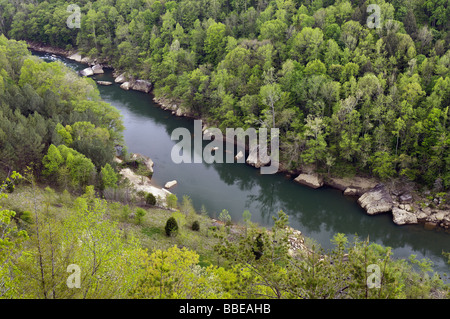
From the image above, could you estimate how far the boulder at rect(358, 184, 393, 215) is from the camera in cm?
4416

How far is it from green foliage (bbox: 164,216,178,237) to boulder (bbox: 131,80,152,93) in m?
52.8

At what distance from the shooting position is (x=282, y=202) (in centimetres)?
4844

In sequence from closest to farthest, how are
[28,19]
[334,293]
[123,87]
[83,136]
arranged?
[334,293], [83,136], [123,87], [28,19]

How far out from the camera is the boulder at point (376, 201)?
4416cm

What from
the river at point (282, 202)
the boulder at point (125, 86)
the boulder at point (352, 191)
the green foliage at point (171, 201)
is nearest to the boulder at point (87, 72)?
the boulder at point (125, 86)

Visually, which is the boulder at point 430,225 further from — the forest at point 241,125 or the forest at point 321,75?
the forest at point 241,125

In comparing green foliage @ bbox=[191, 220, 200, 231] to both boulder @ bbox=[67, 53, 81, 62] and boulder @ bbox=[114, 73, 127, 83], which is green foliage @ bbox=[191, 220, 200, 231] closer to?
boulder @ bbox=[114, 73, 127, 83]

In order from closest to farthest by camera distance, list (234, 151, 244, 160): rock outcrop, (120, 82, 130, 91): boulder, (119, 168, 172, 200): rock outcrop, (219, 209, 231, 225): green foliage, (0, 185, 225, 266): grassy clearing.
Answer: (0, 185, 225, 266): grassy clearing → (219, 209, 231, 225): green foliage → (119, 168, 172, 200): rock outcrop → (234, 151, 244, 160): rock outcrop → (120, 82, 130, 91): boulder

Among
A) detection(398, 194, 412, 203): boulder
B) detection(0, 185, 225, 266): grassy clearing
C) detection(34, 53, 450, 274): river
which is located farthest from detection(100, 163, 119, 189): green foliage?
detection(398, 194, 412, 203): boulder

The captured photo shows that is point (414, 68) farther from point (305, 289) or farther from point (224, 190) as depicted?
point (305, 289)

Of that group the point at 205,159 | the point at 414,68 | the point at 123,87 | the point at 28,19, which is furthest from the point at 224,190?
the point at 28,19

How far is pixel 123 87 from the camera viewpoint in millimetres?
84500

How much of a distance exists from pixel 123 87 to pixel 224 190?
45.5m
